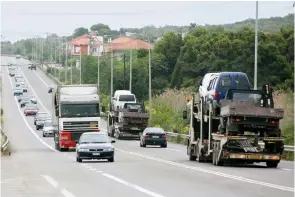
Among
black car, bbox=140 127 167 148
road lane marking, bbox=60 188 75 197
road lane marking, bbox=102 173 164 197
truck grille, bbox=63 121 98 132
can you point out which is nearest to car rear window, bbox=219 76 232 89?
road lane marking, bbox=102 173 164 197

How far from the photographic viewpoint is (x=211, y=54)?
119 meters

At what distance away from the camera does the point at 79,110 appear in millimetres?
58625

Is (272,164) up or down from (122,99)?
up

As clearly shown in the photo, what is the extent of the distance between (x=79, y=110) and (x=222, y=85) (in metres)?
19.3

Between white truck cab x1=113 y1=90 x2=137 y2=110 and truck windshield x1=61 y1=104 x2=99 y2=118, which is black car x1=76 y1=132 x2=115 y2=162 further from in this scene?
white truck cab x1=113 y1=90 x2=137 y2=110

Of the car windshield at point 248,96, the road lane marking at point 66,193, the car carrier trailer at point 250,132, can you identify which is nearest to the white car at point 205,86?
the car windshield at point 248,96

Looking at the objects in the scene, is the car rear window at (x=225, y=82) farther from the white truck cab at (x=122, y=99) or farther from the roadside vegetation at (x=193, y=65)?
the white truck cab at (x=122, y=99)

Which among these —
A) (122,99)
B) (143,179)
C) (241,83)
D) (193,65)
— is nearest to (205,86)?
(241,83)

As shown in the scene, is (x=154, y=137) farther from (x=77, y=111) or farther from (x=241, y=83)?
(x=241, y=83)

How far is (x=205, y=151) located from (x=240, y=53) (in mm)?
70278

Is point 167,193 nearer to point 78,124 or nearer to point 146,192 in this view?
point 146,192

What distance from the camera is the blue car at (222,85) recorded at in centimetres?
4053

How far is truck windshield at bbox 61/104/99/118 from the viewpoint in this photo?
192 feet

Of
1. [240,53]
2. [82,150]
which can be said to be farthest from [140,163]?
[240,53]
